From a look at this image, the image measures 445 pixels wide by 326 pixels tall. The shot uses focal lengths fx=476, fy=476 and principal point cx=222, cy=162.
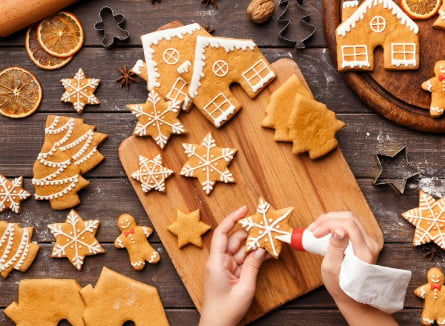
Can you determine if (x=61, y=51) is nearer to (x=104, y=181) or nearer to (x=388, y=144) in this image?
(x=104, y=181)

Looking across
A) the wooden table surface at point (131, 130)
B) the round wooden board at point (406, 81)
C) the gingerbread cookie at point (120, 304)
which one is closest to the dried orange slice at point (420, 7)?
the round wooden board at point (406, 81)

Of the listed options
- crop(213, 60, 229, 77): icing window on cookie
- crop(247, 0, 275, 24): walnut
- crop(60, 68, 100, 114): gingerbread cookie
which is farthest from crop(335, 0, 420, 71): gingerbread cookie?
crop(60, 68, 100, 114): gingerbread cookie

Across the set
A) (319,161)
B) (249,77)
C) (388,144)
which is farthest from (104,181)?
(388,144)

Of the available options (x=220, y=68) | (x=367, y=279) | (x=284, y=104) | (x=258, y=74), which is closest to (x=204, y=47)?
(x=220, y=68)

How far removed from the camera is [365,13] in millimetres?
1620

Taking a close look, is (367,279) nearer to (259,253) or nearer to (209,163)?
(259,253)

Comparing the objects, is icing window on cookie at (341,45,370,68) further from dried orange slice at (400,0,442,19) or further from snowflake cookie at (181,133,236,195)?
snowflake cookie at (181,133,236,195)

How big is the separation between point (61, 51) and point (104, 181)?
50 cm

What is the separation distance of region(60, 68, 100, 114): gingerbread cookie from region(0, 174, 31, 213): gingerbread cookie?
341mm

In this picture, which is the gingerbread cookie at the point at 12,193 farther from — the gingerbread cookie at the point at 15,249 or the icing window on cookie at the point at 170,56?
the icing window on cookie at the point at 170,56

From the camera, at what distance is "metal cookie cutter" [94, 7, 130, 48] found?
1.71 m

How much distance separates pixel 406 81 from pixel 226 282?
0.92 m

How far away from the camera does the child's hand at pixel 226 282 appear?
1.57m

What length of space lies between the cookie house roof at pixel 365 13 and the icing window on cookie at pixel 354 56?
54 mm
